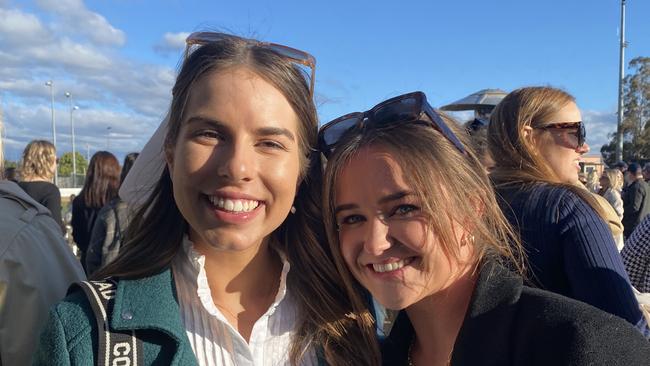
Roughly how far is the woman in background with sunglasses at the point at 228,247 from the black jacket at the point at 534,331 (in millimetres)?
467

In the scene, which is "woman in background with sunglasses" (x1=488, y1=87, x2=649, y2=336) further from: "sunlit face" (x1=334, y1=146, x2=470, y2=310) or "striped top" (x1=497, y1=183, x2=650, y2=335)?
"sunlit face" (x1=334, y1=146, x2=470, y2=310)

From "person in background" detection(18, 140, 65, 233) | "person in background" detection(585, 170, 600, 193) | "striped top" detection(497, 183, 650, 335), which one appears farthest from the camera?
"person in background" detection(585, 170, 600, 193)

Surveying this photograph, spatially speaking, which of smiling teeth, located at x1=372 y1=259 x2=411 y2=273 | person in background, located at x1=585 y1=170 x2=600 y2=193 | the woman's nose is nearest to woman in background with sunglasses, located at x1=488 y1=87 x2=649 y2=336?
smiling teeth, located at x1=372 y1=259 x2=411 y2=273

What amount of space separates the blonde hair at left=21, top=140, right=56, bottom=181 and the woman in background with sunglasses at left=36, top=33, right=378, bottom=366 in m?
4.15

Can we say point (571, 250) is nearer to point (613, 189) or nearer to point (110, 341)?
point (110, 341)

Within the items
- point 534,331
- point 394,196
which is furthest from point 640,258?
point 394,196

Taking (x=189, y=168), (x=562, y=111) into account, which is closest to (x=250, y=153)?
(x=189, y=168)

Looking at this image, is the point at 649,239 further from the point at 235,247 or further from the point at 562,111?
the point at 235,247

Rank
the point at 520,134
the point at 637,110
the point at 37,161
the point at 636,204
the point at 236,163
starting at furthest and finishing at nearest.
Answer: the point at 637,110
the point at 636,204
the point at 37,161
the point at 520,134
the point at 236,163

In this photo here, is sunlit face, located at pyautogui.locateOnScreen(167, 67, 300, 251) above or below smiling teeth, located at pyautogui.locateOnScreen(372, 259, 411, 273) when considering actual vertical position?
above

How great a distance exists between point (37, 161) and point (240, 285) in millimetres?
4559

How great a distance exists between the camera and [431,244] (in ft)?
5.37

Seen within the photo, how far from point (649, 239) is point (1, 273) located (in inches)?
134

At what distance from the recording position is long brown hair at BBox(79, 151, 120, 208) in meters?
5.47
